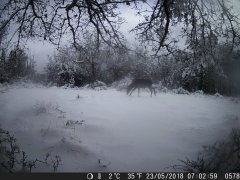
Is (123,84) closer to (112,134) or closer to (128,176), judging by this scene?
(112,134)

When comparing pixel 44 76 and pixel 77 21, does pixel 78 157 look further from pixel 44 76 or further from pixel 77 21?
pixel 44 76

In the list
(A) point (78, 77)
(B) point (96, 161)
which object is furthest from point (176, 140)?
(A) point (78, 77)

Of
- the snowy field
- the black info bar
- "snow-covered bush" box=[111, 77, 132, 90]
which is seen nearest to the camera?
the black info bar

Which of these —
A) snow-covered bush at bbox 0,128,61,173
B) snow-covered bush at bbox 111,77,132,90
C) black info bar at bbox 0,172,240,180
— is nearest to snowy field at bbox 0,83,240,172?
snow-covered bush at bbox 0,128,61,173

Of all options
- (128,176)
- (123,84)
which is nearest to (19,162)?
(128,176)

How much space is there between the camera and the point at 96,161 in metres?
5.54

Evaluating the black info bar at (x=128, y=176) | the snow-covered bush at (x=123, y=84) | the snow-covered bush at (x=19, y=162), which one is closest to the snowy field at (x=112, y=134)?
the snow-covered bush at (x=19, y=162)

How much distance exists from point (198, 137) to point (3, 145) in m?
4.39

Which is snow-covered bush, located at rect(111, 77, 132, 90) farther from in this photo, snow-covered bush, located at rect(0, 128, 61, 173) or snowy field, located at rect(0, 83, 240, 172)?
snow-covered bush, located at rect(0, 128, 61, 173)

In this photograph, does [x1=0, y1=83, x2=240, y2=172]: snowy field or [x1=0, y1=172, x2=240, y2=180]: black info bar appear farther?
[x1=0, y1=83, x2=240, y2=172]: snowy field

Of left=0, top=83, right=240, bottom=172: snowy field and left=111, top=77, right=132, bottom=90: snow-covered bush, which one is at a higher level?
left=111, top=77, right=132, bottom=90: snow-covered bush

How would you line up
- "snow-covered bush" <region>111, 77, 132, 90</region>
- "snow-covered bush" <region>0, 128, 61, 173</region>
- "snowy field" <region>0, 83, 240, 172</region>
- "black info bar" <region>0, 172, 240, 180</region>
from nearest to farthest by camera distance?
"black info bar" <region>0, 172, 240, 180</region>
"snow-covered bush" <region>0, 128, 61, 173</region>
"snowy field" <region>0, 83, 240, 172</region>
"snow-covered bush" <region>111, 77, 132, 90</region>

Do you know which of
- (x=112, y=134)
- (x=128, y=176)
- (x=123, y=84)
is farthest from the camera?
(x=123, y=84)

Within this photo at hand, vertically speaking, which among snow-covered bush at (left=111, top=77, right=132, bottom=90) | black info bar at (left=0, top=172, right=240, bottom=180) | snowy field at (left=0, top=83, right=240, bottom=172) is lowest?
black info bar at (left=0, top=172, right=240, bottom=180)
